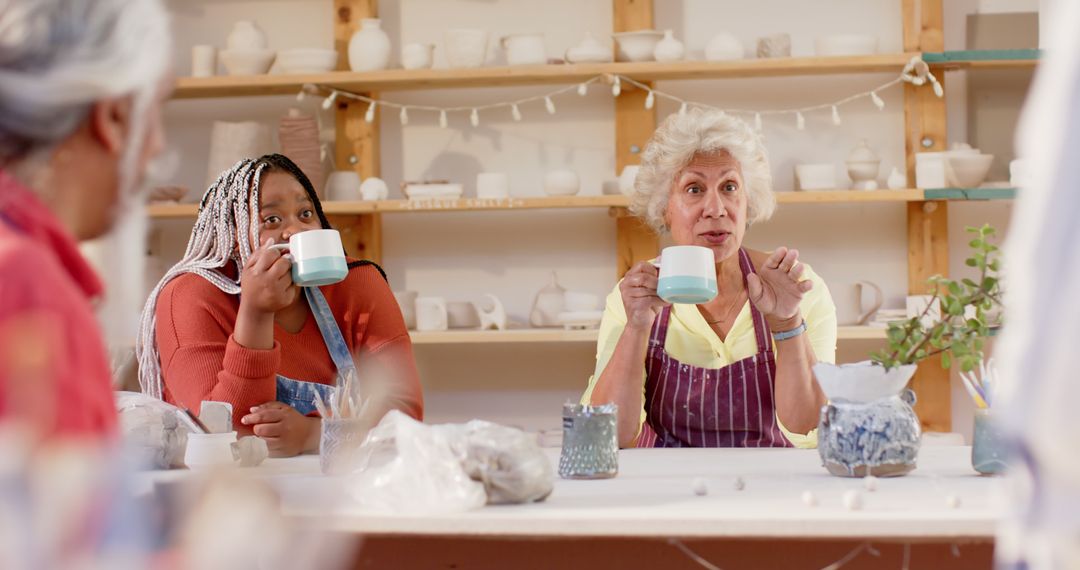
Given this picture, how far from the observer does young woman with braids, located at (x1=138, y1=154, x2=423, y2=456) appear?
2275mm

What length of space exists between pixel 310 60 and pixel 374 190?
0.47 meters

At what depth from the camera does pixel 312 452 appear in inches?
84.4

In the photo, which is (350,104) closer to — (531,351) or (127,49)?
(531,351)

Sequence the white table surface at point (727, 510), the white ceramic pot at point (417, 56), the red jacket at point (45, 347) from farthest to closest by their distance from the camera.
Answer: the white ceramic pot at point (417, 56), the white table surface at point (727, 510), the red jacket at point (45, 347)

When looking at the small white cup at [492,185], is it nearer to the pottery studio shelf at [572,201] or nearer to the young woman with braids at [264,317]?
the pottery studio shelf at [572,201]

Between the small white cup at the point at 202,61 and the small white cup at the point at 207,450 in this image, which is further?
the small white cup at the point at 202,61

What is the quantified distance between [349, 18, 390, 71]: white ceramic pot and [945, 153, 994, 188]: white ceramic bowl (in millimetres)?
1758

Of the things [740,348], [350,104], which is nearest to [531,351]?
[350,104]

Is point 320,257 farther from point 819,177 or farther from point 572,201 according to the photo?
point 819,177

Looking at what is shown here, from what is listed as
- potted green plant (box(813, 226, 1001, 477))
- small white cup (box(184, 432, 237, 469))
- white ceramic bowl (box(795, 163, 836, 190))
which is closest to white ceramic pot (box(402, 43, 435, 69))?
white ceramic bowl (box(795, 163, 836, 190))

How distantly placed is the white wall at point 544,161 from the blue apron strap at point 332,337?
1.64 m

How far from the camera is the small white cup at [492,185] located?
3.84 metres

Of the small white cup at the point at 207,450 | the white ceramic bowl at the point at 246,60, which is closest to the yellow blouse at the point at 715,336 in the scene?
the small white cup at the point at 207,450

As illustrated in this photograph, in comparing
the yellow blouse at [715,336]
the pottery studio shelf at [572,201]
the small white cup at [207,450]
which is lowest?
the small white cup at [207,450]
